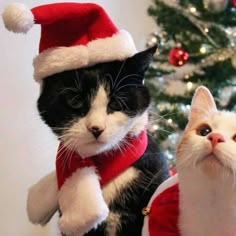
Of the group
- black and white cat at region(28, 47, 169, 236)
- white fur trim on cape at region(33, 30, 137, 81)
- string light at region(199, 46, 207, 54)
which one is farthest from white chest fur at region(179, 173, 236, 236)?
string light at region(199, 46, 207, 54)

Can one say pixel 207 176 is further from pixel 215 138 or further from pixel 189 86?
pixel 189 86

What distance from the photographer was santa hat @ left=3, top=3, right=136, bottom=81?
668 millimetres

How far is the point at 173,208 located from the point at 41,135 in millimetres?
493

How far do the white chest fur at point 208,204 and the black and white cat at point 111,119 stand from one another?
0.36ft

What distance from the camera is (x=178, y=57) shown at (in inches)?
41.9

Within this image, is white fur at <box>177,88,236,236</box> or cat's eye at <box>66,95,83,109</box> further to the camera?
cat's eye at <box>66,95,83,109</box>

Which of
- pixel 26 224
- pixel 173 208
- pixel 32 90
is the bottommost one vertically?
pixel 26 224

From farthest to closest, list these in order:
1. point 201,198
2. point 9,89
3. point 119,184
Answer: point 9,89 < point 119,184 < point 201,198

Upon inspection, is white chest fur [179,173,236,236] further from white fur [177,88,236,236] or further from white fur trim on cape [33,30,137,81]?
white fur trim on cape [33,30,137,81]

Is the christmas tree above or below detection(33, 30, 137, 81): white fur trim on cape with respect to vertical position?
below

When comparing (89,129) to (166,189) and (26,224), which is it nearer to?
(166,189)

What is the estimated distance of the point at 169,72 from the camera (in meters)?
1.17

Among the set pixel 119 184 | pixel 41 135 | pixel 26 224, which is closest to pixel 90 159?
pixel 119 184

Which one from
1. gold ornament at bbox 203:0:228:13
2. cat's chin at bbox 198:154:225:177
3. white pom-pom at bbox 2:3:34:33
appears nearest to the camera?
cat's chin at bbox 198:154:225:177
